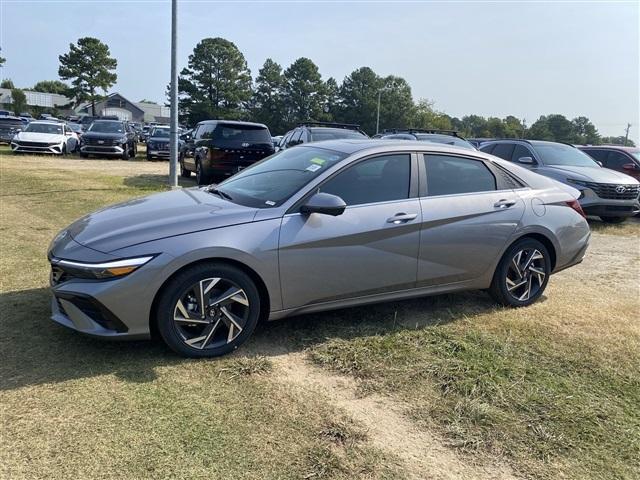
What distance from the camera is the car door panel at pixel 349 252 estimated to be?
3912mm

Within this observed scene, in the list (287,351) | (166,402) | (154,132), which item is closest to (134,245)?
(166,402)

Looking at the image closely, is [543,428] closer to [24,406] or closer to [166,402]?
[166,402]

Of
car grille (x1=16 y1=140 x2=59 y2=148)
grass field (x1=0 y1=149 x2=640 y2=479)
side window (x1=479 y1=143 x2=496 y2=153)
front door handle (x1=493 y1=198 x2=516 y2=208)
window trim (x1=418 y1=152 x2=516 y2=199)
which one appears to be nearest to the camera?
grass field (x1=0 y1=149 x2=640 y2=479)

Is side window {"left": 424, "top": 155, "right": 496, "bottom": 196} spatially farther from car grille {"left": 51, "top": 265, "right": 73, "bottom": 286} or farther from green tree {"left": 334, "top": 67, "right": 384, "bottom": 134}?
green tree {"left": 334, "top": 67, "right": 384, "bottom": 134}

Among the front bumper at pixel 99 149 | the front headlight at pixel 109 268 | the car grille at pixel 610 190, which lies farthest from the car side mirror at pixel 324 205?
the front bumper at pixel 99 149

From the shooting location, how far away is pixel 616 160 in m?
13.6

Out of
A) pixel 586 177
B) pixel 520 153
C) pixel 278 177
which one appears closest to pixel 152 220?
pixel 278 177

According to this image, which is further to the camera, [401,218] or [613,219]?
[613,219]

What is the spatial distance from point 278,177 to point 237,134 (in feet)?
29.1

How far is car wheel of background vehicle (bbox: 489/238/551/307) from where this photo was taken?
496 cm

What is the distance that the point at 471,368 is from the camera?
3799 millimetres

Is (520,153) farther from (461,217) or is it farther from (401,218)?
(401,218)

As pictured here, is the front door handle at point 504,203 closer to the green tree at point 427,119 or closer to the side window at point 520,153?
the side window at point 520,153

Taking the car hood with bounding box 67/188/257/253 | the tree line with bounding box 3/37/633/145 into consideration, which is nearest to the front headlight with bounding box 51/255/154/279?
the car hood with bounding box 67/188/257/253
